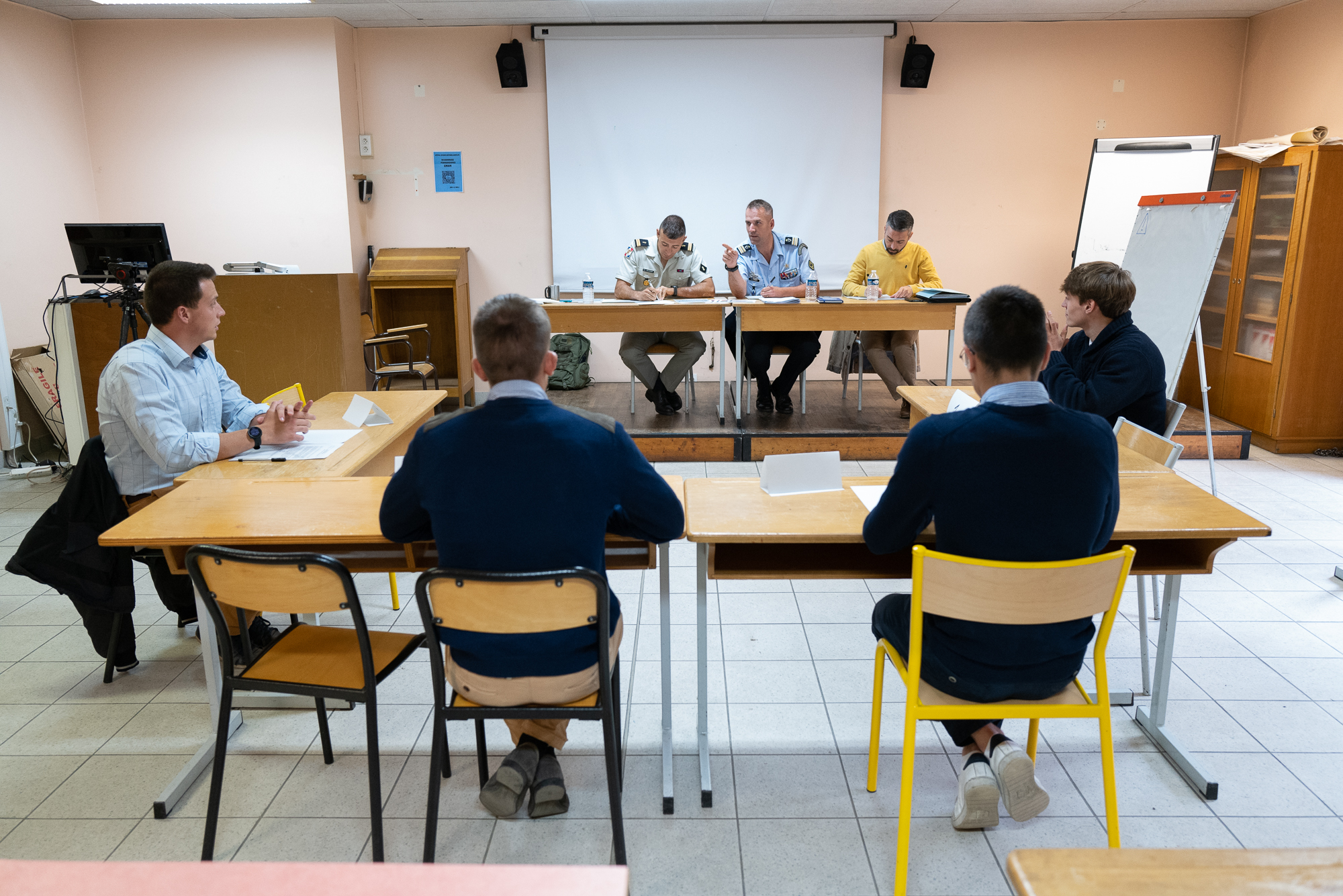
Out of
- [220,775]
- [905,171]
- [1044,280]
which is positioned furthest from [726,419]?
[220,775]

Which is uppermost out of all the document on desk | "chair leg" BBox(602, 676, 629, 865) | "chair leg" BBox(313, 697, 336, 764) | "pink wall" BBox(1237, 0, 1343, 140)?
"pink wall" BBox(1237, 0, 1343, 140)

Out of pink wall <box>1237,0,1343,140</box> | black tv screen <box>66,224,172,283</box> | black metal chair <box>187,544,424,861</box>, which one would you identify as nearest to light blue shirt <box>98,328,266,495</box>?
black metal chair <box>187,544,424,861</box>

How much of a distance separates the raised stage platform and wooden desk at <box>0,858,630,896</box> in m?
4.17

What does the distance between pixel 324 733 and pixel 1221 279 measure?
6099mm

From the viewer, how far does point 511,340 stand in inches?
71.5

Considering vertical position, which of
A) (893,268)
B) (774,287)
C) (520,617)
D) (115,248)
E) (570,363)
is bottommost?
(570,363)

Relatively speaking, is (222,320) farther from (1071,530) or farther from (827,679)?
(1071,530)

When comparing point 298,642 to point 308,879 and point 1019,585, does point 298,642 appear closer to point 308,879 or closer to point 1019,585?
point 308,879

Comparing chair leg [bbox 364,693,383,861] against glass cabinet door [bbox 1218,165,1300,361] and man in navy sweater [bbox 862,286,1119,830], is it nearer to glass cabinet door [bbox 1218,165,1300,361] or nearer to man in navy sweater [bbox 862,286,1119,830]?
man in navy sweater [bbox 862,286,1119,830]

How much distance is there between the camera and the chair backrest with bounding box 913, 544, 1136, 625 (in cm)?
171

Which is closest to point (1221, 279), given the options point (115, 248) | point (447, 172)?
point (447, 172)

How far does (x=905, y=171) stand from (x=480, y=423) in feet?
19.0

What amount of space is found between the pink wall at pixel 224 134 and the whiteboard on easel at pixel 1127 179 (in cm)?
528

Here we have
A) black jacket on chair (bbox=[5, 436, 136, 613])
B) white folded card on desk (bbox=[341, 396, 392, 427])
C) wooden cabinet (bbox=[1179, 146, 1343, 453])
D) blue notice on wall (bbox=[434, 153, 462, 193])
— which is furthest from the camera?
blue notice on wall (bbox=[434, 153, 462, 193])
